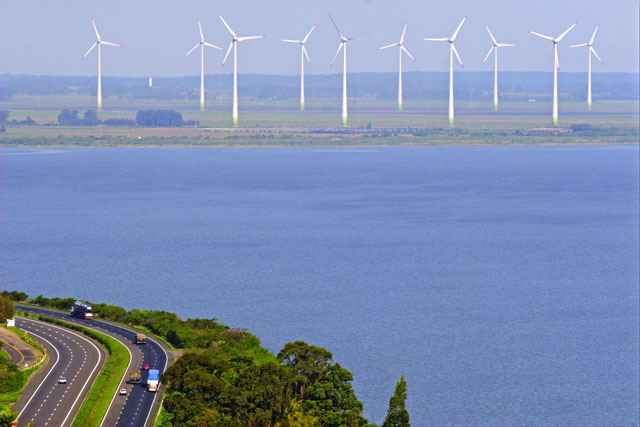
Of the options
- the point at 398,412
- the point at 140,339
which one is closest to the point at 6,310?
the point at 140,339

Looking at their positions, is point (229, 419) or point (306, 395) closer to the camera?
point (229, 419)

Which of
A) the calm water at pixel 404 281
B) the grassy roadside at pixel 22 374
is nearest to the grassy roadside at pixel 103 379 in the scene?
the grassy roadside at pixel 22 374

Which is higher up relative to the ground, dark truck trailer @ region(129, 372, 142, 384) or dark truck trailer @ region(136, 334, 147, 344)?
dark truck trailer @ region(136, 334, 147, 344)

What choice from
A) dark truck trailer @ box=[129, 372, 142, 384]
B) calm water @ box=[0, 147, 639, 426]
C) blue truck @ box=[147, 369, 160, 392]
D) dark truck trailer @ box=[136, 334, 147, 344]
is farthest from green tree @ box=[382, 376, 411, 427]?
dark truck trailer @ box=[136, 334, 147, 344]

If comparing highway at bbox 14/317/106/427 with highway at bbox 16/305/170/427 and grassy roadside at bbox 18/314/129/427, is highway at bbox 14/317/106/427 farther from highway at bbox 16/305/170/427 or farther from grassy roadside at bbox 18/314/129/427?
highway at bbox 16/305/170/427

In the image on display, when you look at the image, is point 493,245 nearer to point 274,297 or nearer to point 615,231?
point 615,231

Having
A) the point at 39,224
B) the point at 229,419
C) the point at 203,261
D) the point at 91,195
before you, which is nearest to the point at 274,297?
the point at 203,261

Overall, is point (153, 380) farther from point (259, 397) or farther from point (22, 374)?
point (22, 374)
